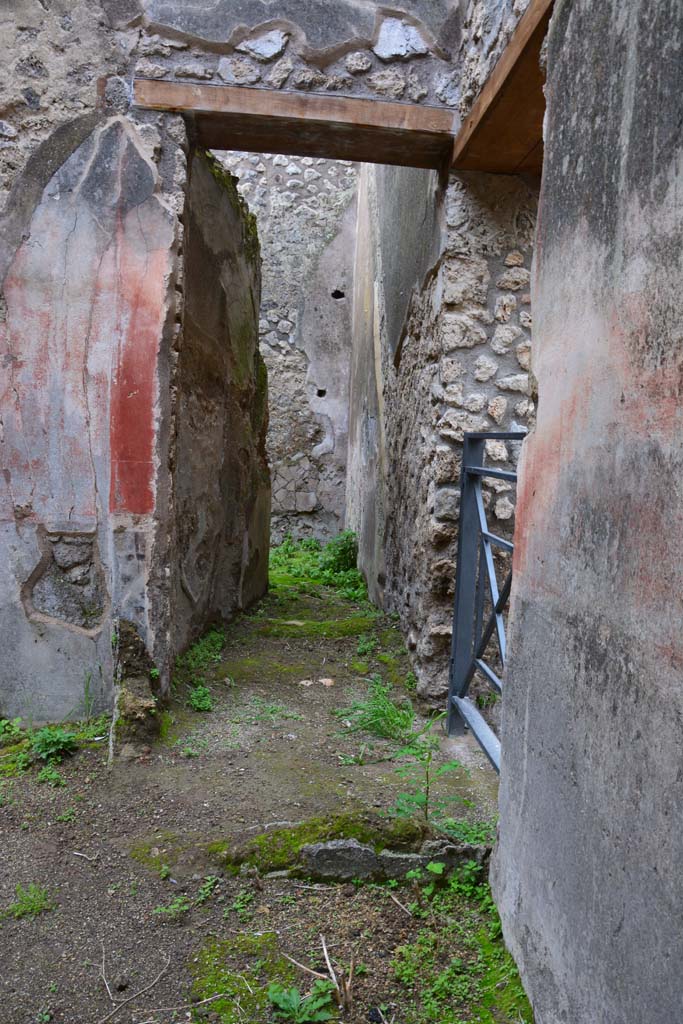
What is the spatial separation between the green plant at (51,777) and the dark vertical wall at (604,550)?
181 centimetres

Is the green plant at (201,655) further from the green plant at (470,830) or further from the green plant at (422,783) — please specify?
the green plant at (470,830)

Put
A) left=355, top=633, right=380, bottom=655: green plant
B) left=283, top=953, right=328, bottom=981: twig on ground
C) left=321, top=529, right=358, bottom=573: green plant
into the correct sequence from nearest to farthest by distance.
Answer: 1. left=283, top=953, right=328, bottom=981: twig on ground
2. left=355, top=633, right=380, bottom=655: green plant
3. left=321, top=529, right=358, bottom=573: green plant

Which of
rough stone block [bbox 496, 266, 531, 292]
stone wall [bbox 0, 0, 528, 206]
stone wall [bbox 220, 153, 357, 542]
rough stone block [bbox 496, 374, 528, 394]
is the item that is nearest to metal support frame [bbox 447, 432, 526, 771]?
rough stone block [bbox 496, 374, 528, 394]

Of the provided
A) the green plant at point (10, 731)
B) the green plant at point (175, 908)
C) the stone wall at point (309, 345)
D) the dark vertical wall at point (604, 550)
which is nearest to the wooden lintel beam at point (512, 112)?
the dark vertical wall at point (604, 550)

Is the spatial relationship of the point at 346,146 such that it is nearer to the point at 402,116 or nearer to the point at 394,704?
the point at 402,116

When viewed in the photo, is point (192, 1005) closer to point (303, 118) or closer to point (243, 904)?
point (243, 904)

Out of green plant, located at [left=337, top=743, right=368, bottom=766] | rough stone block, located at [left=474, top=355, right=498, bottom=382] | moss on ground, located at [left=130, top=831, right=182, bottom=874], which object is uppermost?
rough stone block, located at [left=474, top=355, right=498, bottom=382]

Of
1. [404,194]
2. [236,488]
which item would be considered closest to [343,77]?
[404,194]

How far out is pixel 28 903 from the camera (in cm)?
217

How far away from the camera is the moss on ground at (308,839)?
90.3 inches

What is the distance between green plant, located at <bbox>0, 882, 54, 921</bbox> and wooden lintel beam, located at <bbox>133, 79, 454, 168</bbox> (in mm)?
3050

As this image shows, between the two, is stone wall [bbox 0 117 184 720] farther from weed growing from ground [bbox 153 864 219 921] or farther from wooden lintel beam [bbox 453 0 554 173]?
wooden lintel beam [bbox 453 0 554 173]

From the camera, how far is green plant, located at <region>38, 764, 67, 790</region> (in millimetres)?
2852

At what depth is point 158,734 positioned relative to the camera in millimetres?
3141
